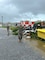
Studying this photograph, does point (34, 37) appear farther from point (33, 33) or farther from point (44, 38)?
point (44, 38)

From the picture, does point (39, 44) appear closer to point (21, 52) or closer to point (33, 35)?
point (21, 52)

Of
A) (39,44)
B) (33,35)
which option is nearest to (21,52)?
(39,44)

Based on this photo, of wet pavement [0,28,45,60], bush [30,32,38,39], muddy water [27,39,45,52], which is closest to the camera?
wet pavement [0,28,45,60]

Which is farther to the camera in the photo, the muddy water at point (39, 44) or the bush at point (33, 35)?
the bush at point (33, 35)

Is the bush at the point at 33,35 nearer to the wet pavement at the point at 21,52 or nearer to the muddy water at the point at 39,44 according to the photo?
the muddy water at the point at 39,44

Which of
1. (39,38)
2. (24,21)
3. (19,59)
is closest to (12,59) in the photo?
(19,59)

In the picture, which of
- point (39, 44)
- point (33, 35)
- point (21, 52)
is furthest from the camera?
point (33, 35)

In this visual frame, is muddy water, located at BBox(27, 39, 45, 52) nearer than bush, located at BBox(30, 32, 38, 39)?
Yes

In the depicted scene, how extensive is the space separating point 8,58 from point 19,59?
73 centimetres

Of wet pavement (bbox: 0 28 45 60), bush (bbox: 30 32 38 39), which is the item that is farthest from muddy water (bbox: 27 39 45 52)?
bush (bbox: 30 32 38 39)

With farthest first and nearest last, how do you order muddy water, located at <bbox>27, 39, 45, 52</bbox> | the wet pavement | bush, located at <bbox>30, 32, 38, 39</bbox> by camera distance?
bush, located at <bbox>30, 32, 38, 39</bbox>
muddy water, located at <bbox>27, 39, 45, 52</bbox>
the wet pavement

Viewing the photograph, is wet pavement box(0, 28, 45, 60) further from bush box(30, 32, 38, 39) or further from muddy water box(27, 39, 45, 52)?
bush box(30, 32, 38, 39)

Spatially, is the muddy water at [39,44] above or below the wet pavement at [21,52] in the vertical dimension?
below

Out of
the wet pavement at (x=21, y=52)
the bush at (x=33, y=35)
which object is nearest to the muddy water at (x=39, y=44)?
the wet pavement at (x=21, y=52)
